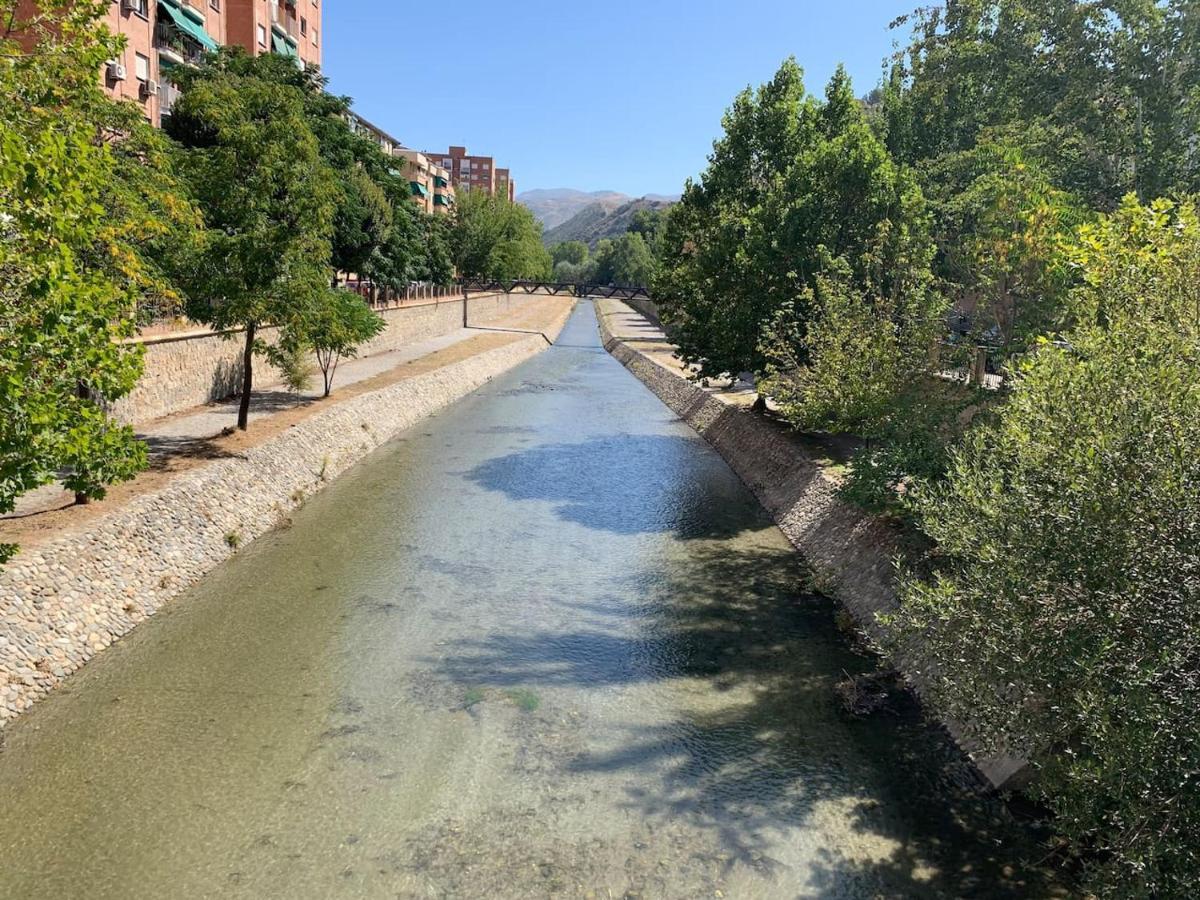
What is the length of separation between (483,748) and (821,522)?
39.5ft

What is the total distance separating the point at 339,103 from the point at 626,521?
32.2 m

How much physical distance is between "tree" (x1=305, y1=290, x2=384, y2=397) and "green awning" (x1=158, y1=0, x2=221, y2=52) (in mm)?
18493

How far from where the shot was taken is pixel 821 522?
2131 cm

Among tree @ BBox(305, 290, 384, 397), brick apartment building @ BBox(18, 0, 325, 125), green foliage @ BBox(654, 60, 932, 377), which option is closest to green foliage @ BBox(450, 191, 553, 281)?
brick apartment building @ BBox(18, 0, 325, 125)

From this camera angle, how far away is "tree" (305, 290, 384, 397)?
25.4 metres

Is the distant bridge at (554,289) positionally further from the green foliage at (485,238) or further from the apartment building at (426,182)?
the apartment building at (426,182)

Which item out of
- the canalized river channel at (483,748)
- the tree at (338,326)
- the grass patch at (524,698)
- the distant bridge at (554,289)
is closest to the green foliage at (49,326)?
the canalized river channel at (483,748)

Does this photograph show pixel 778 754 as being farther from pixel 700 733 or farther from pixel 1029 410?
pixel 1029 410

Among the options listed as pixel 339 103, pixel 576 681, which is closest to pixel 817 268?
pixel 576 681

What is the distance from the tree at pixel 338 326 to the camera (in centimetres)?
2537

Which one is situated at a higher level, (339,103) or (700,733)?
(339,103)

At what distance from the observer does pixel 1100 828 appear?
25.6 ft

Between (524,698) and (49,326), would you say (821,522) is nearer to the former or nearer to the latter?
(524,698)

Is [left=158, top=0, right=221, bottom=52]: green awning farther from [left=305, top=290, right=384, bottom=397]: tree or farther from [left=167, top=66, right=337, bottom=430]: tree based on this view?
[left=167, top=66, right=337, bottom=430]: tree
